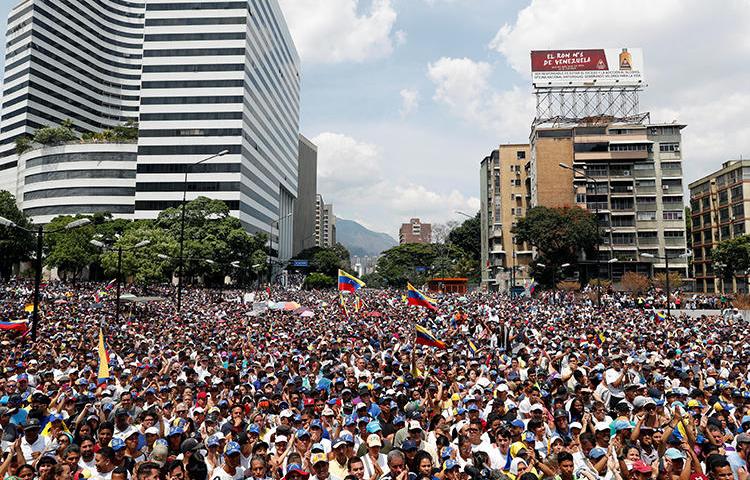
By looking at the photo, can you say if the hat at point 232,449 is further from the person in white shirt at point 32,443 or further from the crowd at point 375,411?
the person in white shirt at point 32,443

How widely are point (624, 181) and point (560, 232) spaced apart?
15.0m

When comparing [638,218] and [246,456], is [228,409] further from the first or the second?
[638,218]

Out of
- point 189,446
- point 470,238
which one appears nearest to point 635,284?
point 189,446

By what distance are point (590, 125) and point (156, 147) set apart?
2330 inches

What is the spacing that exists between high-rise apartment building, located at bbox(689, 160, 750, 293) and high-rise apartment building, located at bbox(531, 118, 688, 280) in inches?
260

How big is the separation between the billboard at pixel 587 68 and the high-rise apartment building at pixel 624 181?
19.6 feet

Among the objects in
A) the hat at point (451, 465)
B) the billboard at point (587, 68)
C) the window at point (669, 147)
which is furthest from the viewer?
the window at point (669, 147)

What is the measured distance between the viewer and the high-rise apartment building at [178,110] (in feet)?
260

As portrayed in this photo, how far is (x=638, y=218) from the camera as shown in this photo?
2876 inches

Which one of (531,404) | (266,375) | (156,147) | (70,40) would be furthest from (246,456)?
(70,40)

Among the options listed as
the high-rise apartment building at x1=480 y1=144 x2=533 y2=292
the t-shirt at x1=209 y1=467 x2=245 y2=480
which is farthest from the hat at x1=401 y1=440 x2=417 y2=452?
the high-rise apartment building at x1=480 y1=144 x2=533 y2=292

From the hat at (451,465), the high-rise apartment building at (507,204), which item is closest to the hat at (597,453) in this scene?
the hat at (451,465)

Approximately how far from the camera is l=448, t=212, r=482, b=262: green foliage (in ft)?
373

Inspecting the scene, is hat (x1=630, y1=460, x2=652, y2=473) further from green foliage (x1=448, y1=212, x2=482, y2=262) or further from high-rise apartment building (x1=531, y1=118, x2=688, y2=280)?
green foliage (x1=448, y1=212, x2=482, y2=262)
